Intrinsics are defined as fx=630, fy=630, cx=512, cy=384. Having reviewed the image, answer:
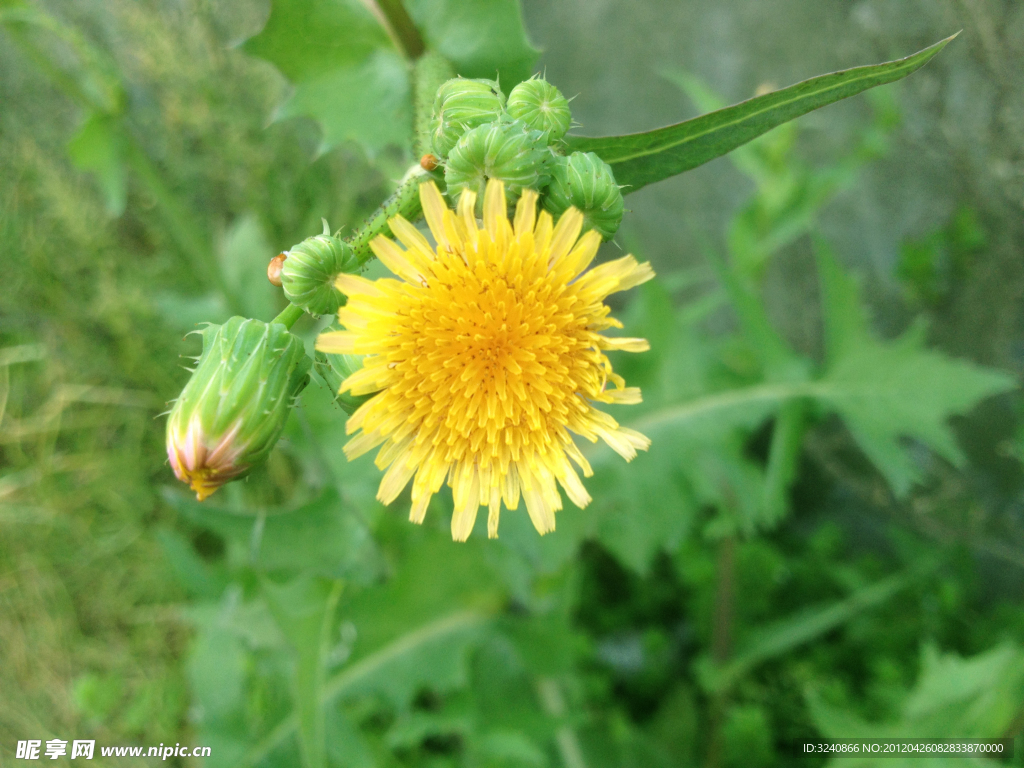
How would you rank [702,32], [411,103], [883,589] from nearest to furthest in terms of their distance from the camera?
[411,103]
[883,589]
[702,32]

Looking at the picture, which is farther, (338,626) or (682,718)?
(682,718)

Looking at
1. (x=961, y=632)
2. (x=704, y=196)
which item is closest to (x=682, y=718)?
(x=961, y=632)

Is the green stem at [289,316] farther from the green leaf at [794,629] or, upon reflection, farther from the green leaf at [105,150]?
the green leaf at [794,629]

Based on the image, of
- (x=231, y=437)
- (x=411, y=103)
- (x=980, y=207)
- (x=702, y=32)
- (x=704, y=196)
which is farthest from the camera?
(x=704, y=196)

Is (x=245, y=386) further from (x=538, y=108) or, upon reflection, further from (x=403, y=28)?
(x=403, y=28)

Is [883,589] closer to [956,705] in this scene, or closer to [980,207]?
[956,705]

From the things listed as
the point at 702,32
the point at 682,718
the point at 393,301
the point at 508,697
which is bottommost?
the point at 682,718

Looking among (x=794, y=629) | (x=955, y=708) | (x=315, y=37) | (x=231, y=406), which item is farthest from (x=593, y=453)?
(x=315, y=37)

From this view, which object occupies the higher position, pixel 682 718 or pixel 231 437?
pixel 231 437
